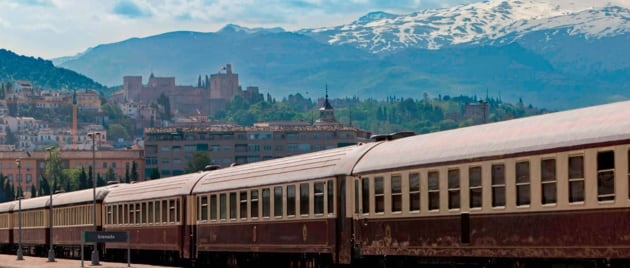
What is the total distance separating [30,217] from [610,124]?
70902 millimetres

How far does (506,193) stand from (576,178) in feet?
8.31

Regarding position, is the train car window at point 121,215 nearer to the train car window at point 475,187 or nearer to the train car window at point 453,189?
the train car window at point 453,189

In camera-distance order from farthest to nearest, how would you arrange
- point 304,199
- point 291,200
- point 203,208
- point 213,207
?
point 203,208
point 213,207
point 291,200
point 304,199

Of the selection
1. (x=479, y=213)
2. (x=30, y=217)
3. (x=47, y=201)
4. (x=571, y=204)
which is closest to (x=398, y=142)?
(x=479, y=213)

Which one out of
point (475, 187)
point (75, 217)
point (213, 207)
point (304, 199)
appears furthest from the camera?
point (75, 217)

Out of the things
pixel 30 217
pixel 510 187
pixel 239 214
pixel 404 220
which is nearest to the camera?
pixel 510 187

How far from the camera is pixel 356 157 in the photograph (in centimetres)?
3484

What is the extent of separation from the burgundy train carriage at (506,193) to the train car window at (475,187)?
19 millimetres

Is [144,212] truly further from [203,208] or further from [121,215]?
[203,208]

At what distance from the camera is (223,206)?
46.0m

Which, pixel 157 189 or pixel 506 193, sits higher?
pixel 506 193

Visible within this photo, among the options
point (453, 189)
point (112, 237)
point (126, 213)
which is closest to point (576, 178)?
point (453, 189)

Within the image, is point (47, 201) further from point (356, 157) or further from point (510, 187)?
point (510, 187)

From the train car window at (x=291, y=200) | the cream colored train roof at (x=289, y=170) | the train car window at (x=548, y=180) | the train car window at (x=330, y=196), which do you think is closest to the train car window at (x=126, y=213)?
the cream colored train roof at (x=289, y=170)
